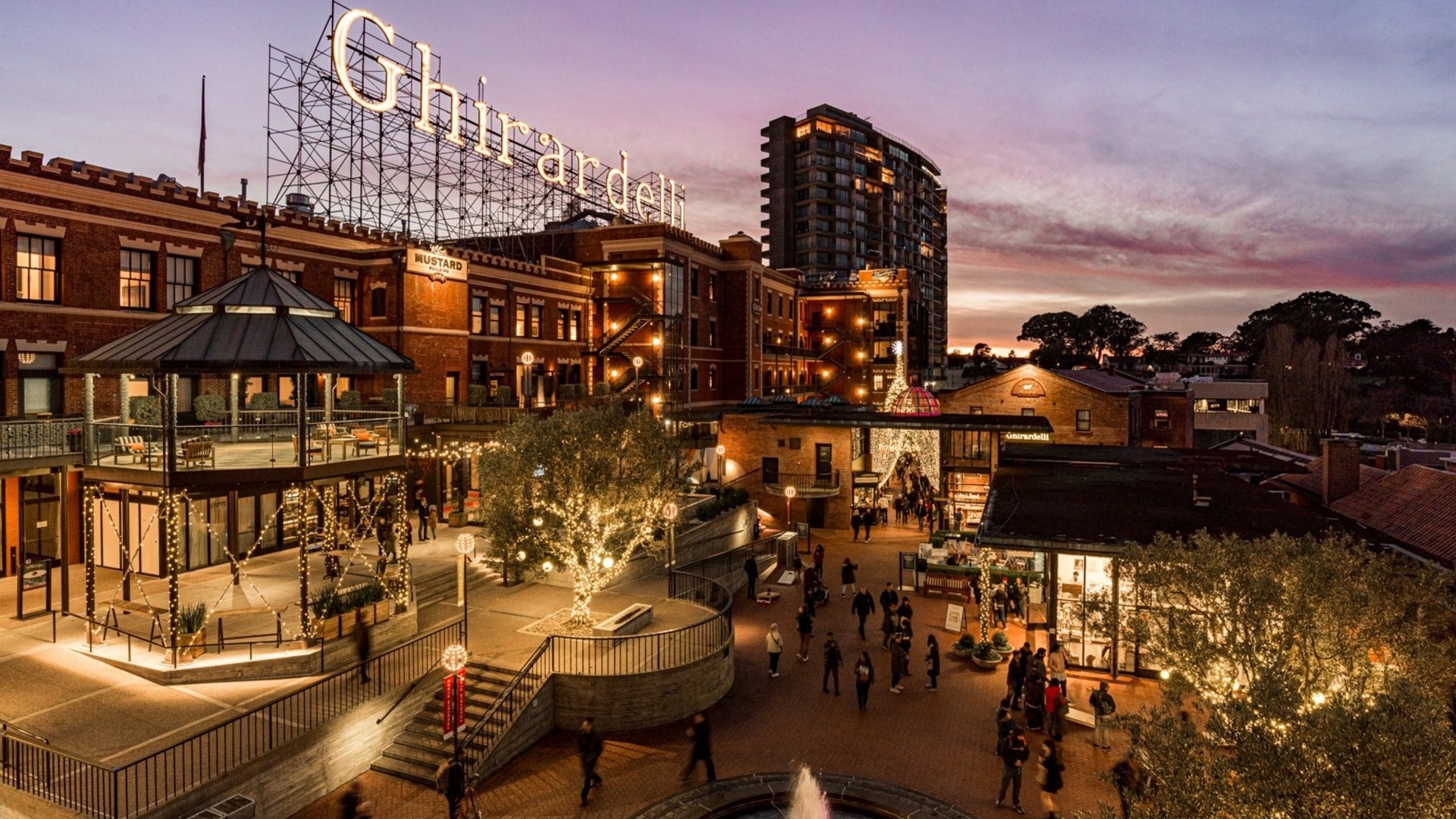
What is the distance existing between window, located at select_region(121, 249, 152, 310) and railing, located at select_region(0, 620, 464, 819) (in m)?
18.2

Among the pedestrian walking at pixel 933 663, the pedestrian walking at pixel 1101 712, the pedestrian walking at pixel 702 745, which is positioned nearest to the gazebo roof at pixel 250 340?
the pedestrian walking at pixel 702 745

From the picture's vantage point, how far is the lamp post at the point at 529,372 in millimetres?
39844

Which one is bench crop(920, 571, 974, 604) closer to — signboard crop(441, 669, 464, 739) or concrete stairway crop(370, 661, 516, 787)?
concrete stairway crop(370, 661, 516, 787)

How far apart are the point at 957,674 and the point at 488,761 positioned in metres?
11.9

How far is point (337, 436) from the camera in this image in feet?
72.8

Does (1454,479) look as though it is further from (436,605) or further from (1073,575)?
(436,605)

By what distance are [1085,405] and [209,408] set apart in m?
46.3

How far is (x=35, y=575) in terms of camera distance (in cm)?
1811

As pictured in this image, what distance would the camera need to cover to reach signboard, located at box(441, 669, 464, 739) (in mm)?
13641

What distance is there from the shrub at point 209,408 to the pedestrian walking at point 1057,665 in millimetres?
24808

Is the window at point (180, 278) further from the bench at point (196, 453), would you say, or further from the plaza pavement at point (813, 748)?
the plaza pavement at point (813, 748)

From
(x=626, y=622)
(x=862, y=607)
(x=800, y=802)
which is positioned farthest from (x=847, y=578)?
(x=800, y=802)

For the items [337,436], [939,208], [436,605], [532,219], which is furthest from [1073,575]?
[939,208]

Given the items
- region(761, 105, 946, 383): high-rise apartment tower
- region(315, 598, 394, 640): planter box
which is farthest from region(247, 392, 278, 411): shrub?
region(761, 105, 946, 383): high-rise apartment tower
